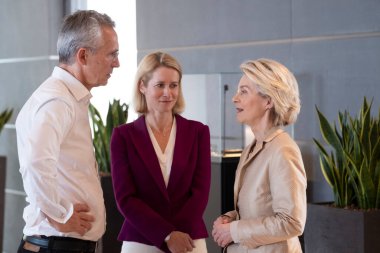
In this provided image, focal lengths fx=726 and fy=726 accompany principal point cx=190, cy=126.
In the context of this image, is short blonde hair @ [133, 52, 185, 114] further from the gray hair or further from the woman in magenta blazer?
the gray hair

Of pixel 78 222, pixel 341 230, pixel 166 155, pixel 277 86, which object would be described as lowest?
pixel 341 230

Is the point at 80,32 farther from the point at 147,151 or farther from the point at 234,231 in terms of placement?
the point at 234,231

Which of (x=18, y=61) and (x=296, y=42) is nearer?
(x=296, y=42)

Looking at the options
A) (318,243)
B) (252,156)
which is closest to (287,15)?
(318,243)

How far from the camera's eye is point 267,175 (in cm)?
261

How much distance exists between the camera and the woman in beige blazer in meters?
2.53

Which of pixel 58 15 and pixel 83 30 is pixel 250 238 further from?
pixel 58 15

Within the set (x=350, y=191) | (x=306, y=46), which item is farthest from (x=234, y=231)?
(x=306, y=46)

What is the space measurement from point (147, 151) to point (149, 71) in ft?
1.26

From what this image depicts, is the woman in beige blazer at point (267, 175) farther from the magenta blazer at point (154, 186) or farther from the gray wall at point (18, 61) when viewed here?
the gray wall at point (18, 61)

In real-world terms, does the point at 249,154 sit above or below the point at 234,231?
above

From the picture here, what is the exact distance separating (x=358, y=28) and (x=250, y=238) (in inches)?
89.1

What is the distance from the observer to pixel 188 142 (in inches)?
126

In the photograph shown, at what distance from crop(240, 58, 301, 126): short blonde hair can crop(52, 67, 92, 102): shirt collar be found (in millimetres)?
614
